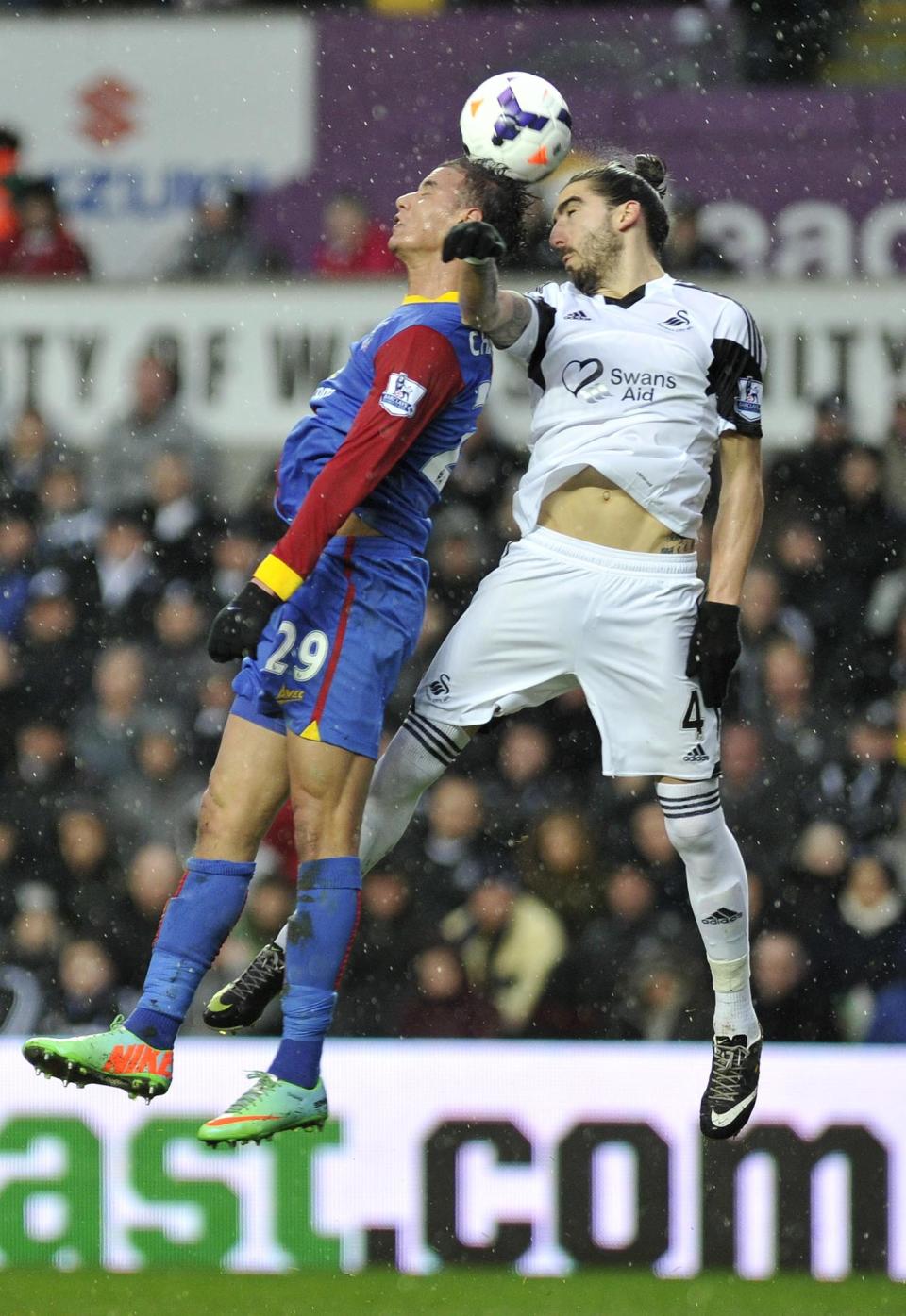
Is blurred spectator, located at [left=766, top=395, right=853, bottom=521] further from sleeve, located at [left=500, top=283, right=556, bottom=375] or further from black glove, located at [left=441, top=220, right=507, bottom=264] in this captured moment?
black glove, located at [left=441, top=220, right=507, bottom=264]

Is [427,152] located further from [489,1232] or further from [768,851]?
[489,1232]

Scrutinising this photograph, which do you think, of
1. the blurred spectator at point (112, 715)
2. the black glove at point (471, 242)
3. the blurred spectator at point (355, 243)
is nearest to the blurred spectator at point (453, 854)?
the blurred spectator at point (112, 715)

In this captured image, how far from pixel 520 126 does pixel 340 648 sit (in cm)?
140

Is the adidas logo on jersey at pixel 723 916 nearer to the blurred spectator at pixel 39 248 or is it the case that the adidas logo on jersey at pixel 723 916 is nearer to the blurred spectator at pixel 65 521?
Result: the blurred spectator at pixel 65 521

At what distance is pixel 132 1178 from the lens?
8117 millimetres

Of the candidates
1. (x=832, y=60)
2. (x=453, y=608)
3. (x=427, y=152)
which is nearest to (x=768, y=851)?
(x=453, y=608)

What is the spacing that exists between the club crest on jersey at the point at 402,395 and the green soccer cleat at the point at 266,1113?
167 centimetres

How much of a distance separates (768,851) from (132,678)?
288 cm

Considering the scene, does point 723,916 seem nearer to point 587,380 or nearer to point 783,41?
point 587,380

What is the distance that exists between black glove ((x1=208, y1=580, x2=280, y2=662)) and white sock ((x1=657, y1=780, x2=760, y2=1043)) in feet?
3.82

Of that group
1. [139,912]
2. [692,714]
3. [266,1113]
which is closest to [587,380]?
[692,714]

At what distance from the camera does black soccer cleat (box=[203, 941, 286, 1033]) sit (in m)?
5.61

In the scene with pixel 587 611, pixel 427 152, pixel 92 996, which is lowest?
pixel 92 996

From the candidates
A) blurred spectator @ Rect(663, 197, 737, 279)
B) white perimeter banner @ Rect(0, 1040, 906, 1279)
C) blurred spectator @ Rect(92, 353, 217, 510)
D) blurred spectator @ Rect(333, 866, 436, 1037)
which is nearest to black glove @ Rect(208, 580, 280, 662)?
white perimeter banner @ Rect(0, 1040, 906, 1279)
